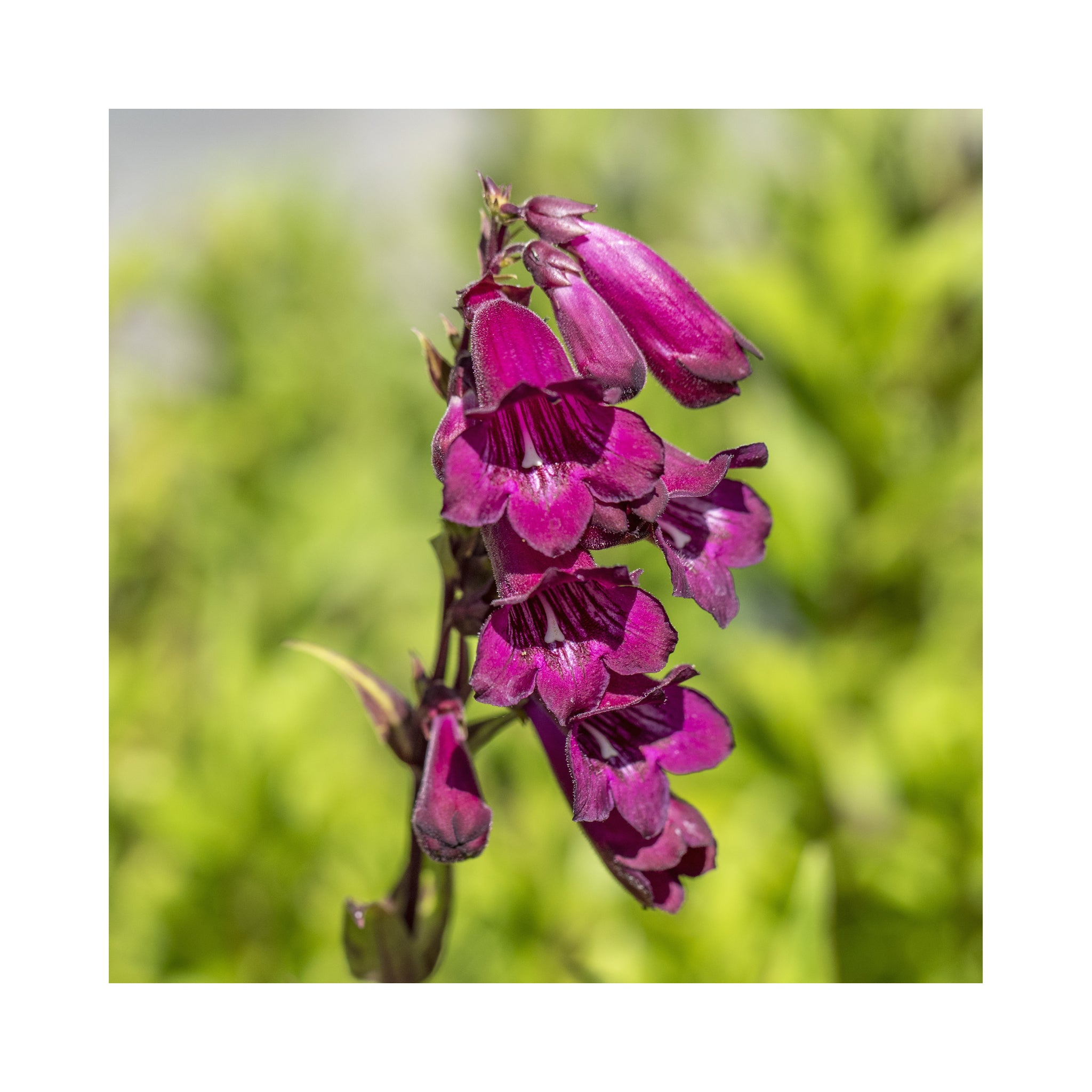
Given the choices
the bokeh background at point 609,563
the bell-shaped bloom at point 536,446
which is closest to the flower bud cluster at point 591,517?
the bell-shaped bloom at point 536,446

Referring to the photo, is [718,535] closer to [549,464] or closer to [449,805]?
[549,464]

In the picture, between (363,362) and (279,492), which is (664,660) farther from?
(363,362)

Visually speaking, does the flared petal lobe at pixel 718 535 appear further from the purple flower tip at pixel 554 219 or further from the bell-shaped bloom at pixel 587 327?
the purple flower tip at pixel 554 219

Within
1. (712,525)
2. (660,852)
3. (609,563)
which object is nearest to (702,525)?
(712,525)

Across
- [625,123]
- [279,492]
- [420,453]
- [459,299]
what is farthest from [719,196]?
[459,299]

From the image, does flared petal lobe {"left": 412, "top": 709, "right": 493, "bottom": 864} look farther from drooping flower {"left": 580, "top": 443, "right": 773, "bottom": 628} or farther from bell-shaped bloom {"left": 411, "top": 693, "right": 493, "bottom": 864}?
drooping flower {"left": 580, "top": 443, "right": 773, "bottom": 628}

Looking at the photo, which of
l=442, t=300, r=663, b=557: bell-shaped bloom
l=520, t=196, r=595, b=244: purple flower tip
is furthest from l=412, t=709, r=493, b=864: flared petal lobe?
l=520, t=196, r=595, b=244: purple flower tip
